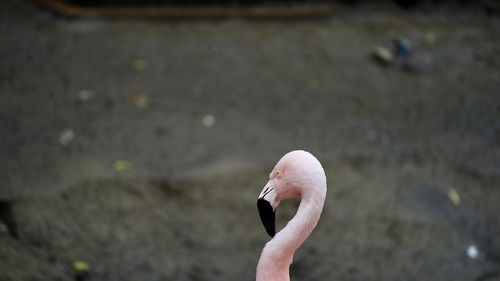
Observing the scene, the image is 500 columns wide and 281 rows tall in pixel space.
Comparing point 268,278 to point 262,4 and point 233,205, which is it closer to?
point 233,205

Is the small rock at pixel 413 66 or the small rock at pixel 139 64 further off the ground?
the small rock at pixel 139 64

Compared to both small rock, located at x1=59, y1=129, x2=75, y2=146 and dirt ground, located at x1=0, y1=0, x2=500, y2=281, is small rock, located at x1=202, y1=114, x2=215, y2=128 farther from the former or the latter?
small rock, located at x1=59, y1=129, x2=75, y2=146

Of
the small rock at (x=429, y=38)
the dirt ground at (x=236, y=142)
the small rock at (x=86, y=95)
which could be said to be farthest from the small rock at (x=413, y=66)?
the small rock at (x=86, y=95)

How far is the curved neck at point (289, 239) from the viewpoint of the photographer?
9.43 feet

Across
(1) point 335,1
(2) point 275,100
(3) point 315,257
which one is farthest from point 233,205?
(1) point 335,1

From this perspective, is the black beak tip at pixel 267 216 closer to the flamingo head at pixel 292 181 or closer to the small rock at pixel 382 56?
the flamingo head at pixel 292 181

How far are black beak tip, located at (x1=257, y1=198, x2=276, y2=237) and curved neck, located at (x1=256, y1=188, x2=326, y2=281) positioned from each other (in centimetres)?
4

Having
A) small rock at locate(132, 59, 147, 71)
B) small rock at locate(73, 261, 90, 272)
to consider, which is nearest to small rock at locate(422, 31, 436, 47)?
small rock at locate(132, 59, 147, 71)

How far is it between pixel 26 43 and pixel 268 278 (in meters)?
4.00

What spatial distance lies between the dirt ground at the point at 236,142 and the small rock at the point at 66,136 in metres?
0.01

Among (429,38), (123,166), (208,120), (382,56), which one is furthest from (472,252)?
(429,38)

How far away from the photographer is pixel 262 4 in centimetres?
696

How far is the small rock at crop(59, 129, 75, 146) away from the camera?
199 inches

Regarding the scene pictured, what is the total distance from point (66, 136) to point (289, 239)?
268cm
